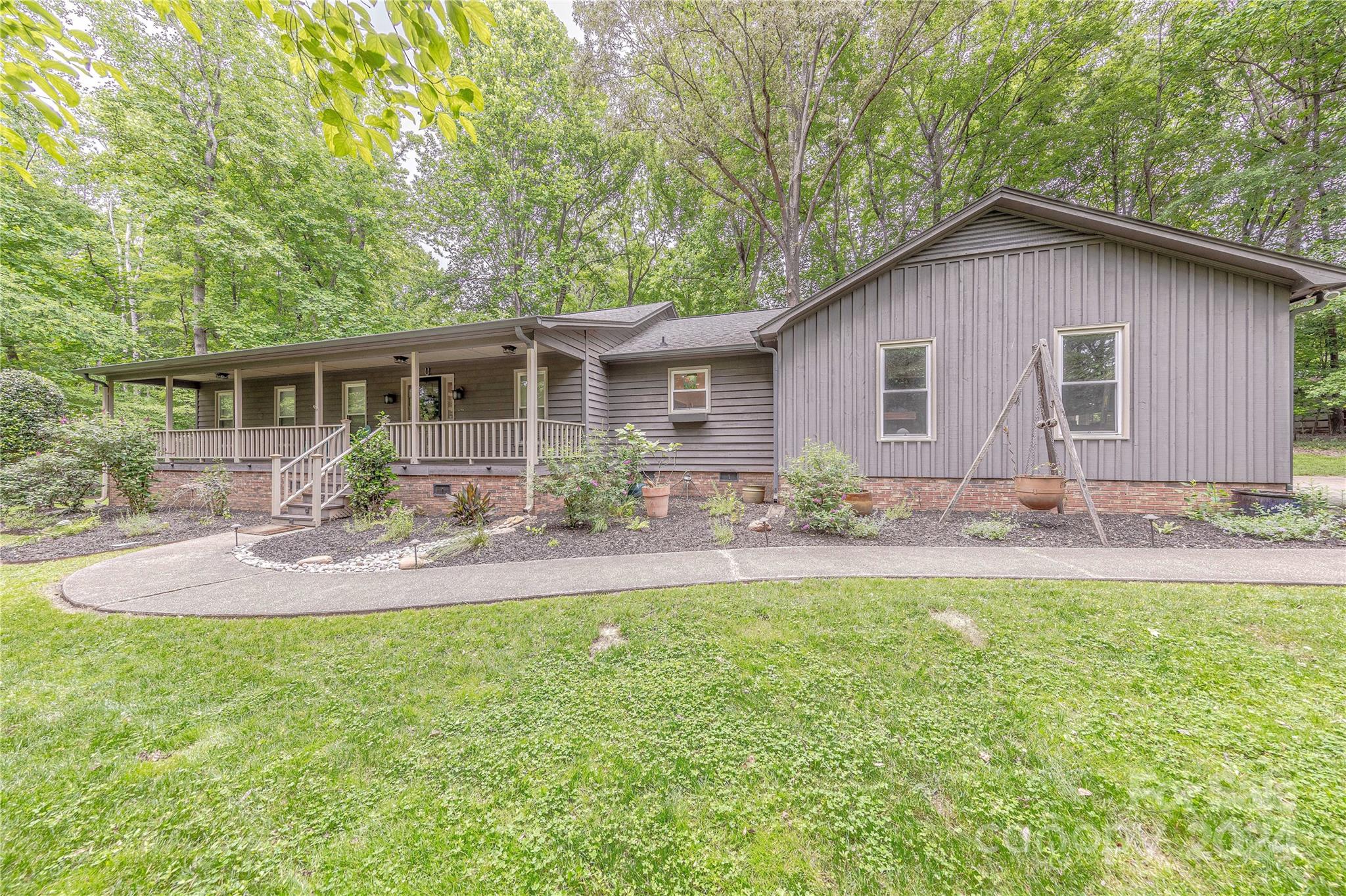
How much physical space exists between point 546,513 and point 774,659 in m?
5.75

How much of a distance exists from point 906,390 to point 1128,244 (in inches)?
140

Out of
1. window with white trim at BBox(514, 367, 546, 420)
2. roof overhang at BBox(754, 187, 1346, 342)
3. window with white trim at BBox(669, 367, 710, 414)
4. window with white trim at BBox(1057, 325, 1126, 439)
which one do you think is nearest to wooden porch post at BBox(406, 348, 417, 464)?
window with white trim at BBox(514, 367, 546, 420)

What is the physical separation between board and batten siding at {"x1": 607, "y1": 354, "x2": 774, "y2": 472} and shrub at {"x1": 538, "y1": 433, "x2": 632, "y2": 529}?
3.00 m

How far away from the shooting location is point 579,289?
21.0 meters

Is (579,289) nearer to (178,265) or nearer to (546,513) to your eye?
(178,265)

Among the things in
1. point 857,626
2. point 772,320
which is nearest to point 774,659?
point 857,626

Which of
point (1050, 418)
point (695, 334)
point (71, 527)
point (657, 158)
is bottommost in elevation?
point (71, 527)

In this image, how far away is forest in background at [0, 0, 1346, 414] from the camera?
1235 cm

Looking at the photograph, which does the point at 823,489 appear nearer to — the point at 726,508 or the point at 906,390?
the point at 726,508

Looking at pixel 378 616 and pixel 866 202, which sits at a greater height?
pixel 866 202

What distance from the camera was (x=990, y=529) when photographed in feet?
18.5

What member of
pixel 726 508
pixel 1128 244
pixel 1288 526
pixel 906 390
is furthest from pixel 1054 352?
pixel 726 508

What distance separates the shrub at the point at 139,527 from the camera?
7340 millimetres

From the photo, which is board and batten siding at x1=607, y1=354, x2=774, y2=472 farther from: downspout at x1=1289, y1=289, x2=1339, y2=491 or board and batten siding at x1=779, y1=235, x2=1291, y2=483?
downspout at x1=1289, y1=289, x2=1339, y2=491
